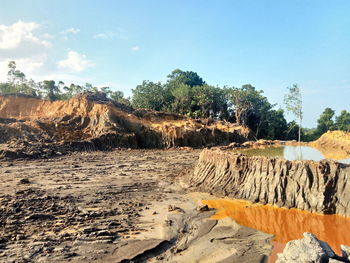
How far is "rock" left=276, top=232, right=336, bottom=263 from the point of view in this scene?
15.6 feet

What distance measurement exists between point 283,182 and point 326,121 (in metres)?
45.3

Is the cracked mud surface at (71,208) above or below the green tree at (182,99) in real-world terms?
below

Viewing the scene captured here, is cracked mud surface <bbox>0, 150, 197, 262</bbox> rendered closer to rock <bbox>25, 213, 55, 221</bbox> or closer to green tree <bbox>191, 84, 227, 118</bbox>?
rock <bbox>25, 213, 55, 221</bbox>

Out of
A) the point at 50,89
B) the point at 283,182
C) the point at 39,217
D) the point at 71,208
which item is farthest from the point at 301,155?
the point at 50,89

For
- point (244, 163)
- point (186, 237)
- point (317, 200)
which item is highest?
point (244, 163)

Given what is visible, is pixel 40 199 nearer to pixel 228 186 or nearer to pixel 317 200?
pixel 228 186

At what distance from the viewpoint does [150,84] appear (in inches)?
1751

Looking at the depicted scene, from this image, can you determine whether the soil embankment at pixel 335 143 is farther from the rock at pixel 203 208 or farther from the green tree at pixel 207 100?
the rock at pixel 203 208

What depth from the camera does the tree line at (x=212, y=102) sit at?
44.5 meters

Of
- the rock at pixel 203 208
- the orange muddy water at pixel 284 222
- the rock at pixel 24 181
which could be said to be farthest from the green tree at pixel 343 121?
the rock at pixel 24 181

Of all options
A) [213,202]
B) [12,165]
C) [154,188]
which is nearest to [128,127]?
[12,165]

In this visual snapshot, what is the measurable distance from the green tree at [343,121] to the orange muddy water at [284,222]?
1773 inches

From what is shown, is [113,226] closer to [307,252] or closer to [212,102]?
[307,252]

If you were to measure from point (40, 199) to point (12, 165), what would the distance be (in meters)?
8.97
